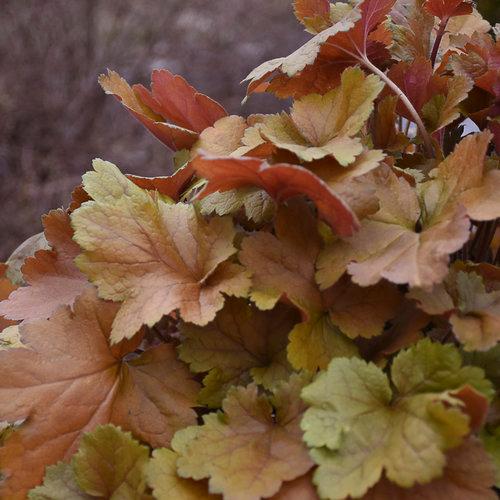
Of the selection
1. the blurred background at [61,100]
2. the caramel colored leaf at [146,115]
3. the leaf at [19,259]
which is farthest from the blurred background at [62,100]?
the caramel colored leaf at [146,115]

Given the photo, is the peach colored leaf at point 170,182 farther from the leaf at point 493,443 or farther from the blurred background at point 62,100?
the blurred background at point 62,100

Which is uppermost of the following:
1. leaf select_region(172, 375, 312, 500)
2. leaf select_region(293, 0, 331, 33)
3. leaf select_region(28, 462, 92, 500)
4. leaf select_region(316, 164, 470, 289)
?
leaf select_region(293, 0, 331, 33)

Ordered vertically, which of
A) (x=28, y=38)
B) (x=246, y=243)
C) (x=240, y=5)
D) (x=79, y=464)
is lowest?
(x=240, y=5)

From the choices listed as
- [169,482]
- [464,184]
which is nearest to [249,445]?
[169,482]

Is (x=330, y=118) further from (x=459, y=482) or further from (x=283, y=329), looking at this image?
(x=459, y=482)

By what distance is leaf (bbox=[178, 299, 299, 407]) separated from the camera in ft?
1.89

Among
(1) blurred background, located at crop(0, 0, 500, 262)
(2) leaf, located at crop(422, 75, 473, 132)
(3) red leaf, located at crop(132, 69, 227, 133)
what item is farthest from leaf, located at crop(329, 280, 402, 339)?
(1) blurred background, located at crop(0, 0, 500, 262)

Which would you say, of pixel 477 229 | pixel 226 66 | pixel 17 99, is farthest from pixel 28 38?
pixel 477 229

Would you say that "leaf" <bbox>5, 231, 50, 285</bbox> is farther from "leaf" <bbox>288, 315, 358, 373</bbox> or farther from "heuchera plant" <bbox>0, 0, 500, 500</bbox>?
"leaf" <bbox>288, 315, 358, 373</bbox>

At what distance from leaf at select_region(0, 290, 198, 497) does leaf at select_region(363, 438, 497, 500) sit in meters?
0.19

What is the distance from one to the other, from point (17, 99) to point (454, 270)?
3417 millimetres

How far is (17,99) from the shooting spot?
3.57 m

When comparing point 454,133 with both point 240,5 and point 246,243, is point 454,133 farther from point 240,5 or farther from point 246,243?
point 240,5

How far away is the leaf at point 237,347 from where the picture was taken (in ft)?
1.89
